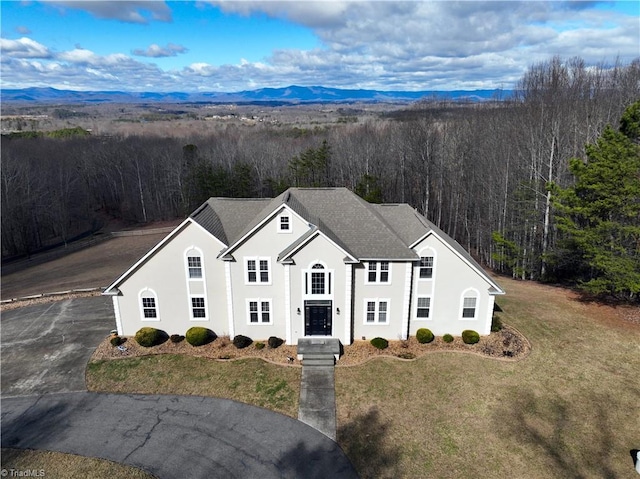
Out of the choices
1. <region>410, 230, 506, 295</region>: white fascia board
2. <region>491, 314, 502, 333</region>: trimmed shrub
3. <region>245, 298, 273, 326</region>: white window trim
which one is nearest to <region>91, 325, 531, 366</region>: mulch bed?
<region>491, 314, 502, 333</region>: trimmed shrub

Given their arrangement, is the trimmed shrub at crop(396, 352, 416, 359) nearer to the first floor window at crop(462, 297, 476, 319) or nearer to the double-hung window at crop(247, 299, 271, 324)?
the first floor window at crop(462, 297, 476, 319)

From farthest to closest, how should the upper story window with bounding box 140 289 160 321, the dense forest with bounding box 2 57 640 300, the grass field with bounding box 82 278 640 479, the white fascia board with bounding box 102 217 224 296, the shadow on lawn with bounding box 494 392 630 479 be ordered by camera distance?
1. the dense forest with bounding box 2 57 640 300
2. the upper story window with bounding box 140 289 160 321
3. the white fascia board with bounding box 102 217 224 296
4. the grass field with bounding box 82 278 640 479
5. the shadow on lawn with bounding box 494 392 630 479

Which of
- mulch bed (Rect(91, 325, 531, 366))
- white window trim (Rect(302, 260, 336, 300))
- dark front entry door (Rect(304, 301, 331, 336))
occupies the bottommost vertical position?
mulch bed (Rect(91, 325, 531, 366))

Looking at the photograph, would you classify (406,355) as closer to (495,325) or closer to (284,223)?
(495,325)

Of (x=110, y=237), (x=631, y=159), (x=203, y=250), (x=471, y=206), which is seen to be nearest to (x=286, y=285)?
(x=203, y=250)

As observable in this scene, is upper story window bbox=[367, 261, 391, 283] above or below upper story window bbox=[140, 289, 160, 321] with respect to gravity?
above

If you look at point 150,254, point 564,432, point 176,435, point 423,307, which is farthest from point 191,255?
point 564,432
